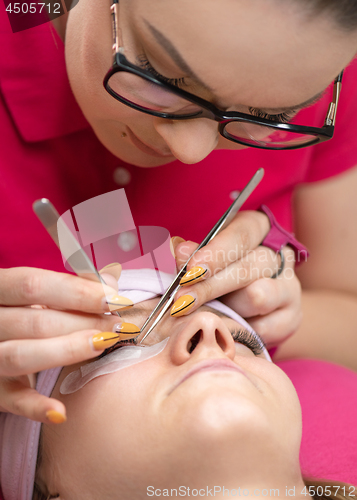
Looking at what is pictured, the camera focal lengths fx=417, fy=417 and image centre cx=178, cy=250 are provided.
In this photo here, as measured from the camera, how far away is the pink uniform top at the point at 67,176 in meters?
0.86

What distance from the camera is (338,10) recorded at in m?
0.53

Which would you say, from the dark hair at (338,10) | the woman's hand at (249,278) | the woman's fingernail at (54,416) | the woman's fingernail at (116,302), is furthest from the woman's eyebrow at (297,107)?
the woman's fingernail at (54,416)

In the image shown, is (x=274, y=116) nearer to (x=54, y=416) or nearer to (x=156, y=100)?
(x=156, y=100)

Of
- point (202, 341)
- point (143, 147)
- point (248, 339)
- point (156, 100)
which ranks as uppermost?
point (156, 100)

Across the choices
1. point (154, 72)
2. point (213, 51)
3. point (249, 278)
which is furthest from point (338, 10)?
point (249, 278)

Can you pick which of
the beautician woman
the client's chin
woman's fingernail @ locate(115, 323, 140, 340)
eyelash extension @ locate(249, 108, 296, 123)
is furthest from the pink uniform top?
the client's chin

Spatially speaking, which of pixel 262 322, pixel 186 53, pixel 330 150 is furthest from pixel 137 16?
pixel 330 150

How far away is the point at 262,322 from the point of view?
96cm

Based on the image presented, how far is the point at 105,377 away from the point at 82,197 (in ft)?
1.47

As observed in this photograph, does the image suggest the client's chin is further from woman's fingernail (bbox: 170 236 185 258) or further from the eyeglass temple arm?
the eyeglass temple arm

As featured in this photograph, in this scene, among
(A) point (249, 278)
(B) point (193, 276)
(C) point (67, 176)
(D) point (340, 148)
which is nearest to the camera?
(B) point (193, 276)

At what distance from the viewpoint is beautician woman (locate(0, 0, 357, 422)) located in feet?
1.82

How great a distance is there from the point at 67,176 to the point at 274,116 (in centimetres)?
53

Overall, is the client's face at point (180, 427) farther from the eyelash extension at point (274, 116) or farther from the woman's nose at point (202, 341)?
the eyelash extension at point (274, 116)
